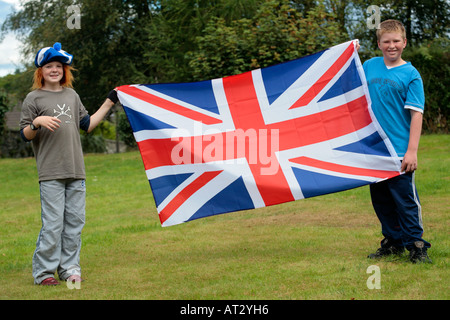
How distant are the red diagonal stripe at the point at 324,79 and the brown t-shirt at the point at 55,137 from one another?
2.09m

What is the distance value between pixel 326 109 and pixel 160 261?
7.12 feet

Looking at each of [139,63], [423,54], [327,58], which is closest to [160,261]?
[327,58]

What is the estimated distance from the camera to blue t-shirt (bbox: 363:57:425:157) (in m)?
5.24

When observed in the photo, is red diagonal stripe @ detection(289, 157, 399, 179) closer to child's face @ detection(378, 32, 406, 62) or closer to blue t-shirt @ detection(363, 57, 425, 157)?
blue t-shirt @ detection(363, 57, 425, 157)

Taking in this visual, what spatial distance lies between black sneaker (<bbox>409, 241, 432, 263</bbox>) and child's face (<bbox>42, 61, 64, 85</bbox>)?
338cm

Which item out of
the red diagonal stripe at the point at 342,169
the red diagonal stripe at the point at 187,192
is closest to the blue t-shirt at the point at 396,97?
the red diagonal stripe at the point at 342,169

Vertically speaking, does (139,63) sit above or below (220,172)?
above

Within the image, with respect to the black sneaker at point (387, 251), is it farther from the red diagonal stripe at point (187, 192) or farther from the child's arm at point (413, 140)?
the red diagonal stripe at point (187, 192)

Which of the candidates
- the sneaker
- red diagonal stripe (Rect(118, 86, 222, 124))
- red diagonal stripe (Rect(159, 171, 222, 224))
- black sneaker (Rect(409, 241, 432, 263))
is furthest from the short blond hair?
the sneaker

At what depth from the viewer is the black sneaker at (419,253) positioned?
5195 millimetres

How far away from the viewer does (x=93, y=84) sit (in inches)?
1101

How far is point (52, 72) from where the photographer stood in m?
5.20

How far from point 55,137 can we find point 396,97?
9.70 ft
